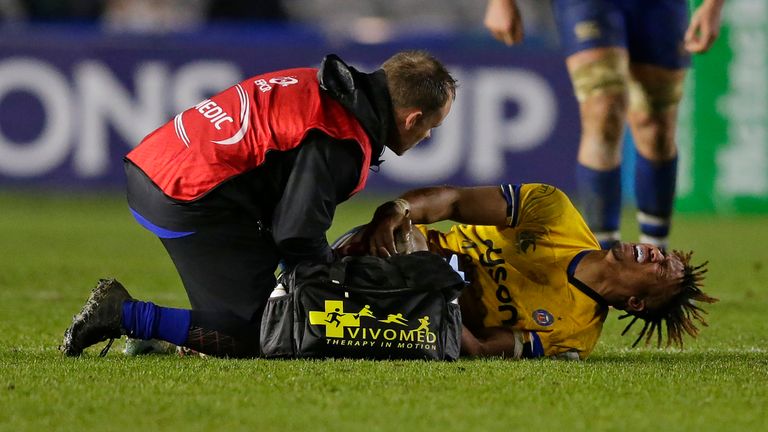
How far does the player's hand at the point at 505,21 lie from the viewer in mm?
6867

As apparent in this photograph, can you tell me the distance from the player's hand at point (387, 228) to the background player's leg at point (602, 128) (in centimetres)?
193

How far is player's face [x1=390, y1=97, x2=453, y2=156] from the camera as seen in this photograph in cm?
470

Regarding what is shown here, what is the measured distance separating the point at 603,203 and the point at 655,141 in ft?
2.18

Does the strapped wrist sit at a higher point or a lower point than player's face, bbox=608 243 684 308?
higher

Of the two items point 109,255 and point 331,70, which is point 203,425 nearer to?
point 331,70

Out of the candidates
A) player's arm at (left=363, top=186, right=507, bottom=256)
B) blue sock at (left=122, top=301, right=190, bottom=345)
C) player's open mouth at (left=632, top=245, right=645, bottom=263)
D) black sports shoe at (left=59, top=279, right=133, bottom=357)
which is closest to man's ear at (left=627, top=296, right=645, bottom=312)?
player's open mouth at (left=632, top=245, right=645, bottom=263)

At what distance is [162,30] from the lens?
1291cm

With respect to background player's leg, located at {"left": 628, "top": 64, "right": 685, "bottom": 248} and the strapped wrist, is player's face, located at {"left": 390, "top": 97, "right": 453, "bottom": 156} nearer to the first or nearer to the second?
the strapped wrist

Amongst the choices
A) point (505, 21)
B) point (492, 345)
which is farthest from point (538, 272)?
point (505, 21)

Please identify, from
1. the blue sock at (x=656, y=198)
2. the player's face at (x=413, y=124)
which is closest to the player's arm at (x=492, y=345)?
the player's face at (x=413, y=124)

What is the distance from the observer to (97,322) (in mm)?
4684

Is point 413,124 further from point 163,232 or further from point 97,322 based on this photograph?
point 97,322

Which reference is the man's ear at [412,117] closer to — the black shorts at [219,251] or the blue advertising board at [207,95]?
the black shorts at [219,251]

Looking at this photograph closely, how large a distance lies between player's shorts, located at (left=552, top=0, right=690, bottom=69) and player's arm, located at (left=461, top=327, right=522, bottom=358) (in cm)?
221
